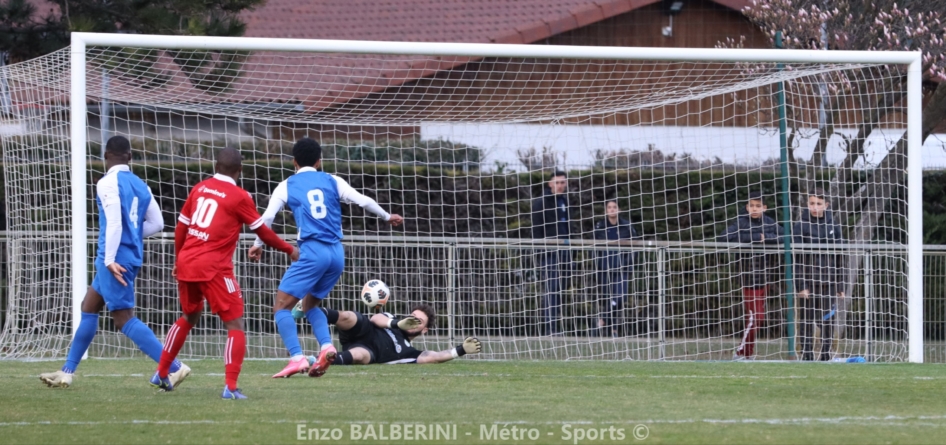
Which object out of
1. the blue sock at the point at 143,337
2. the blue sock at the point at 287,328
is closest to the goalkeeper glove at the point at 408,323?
the blue sock at the point at 287,328

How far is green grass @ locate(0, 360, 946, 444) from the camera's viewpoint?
552cm

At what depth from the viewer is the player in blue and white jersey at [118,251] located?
7.36 metres

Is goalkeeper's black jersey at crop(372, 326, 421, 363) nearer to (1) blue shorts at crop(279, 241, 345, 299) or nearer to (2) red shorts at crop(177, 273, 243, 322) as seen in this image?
(1) blue shorts at crop(279, 241, 345, 299)

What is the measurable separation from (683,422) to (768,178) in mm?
9444

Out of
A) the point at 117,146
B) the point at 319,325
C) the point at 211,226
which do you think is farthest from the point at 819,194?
the point at 117,146

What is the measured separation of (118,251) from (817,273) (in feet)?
23.9

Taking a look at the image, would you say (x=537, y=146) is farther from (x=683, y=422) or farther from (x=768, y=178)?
(x=683, y=422)

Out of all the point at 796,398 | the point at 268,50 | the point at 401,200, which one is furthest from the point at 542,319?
the point at 796,398

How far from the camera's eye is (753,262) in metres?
11.9

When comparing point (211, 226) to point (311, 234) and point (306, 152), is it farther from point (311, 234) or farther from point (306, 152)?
point (306, 152)

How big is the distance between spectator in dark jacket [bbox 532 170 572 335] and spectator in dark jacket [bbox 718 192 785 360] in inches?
69.0

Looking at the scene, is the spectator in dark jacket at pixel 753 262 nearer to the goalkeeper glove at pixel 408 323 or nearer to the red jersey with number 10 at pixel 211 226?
the goalkeeper glove at pixel 408 323

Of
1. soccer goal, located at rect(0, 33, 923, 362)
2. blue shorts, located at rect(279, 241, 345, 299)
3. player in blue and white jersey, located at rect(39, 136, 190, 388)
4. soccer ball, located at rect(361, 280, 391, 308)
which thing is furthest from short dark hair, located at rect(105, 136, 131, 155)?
soccer ball, located at rect(361, 280, 391, 308)

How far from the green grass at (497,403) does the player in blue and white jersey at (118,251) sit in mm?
308
